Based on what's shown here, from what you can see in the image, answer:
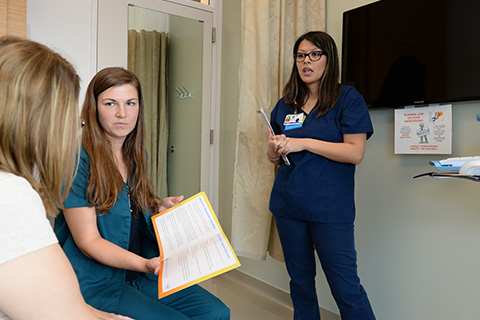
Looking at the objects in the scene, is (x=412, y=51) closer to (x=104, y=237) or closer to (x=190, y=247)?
(x=190, y=247)

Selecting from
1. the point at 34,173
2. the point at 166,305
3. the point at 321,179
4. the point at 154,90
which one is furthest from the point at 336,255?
the point at 154,90

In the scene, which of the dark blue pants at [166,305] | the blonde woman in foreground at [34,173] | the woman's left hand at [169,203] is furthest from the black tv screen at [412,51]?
the blonde woman in foreground at [34,173]

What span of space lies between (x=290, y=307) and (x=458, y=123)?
145cm

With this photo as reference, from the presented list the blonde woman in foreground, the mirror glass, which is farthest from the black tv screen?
the blonde woman in foreground

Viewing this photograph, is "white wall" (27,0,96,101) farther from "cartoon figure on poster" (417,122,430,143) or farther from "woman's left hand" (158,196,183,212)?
"cartoon figure on poster" (417,122,430,143)

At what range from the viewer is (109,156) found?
1.22m

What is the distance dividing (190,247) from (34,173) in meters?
0.46

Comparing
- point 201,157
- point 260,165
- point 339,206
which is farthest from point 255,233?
point 201,157

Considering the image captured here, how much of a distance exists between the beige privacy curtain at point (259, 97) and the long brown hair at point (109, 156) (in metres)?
0.93

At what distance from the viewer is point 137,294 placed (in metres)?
1.17

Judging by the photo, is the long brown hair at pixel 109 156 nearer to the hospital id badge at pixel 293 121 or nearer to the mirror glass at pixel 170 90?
the hospital id badge at pixel 293 121

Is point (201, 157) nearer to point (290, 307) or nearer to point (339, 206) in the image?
point (290, 307)

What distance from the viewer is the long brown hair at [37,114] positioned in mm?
618

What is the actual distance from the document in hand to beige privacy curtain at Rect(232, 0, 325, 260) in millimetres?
1045
